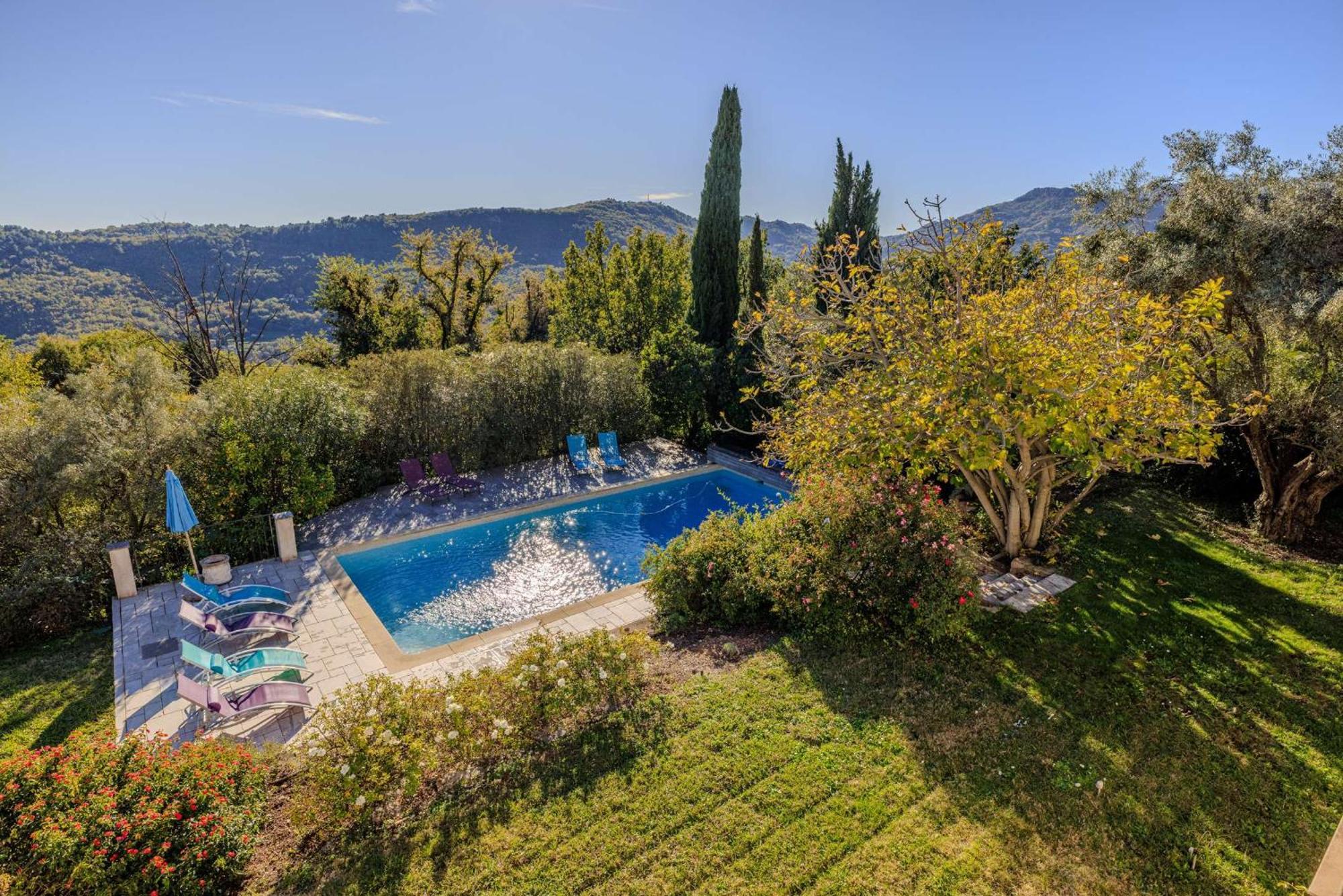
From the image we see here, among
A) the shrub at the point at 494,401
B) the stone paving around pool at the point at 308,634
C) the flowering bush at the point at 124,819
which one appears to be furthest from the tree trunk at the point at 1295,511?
the flowering bush at the point at 124,819

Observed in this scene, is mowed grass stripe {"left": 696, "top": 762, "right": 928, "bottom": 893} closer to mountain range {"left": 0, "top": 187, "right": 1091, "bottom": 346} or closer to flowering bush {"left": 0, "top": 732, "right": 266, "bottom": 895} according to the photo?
flowering bush {"left": 0, "top": 732, "right": 266, "bottom": 895}

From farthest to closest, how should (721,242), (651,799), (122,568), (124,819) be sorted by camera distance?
(721,242), (122,568), (651,799), (124,819)

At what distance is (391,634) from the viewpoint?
32.0ft

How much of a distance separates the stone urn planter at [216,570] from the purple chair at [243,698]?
423 cm

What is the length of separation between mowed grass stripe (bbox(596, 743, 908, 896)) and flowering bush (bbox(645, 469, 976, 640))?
2.06m

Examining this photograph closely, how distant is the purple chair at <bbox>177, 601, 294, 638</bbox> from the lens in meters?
8.23

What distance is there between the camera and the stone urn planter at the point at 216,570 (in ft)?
33.7

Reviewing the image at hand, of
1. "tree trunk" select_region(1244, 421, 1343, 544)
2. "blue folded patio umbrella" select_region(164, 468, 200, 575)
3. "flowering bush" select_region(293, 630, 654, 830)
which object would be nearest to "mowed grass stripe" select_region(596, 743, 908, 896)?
"flowering bush" select_region(293, 630, 654, 830)

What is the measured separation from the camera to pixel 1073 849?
4.58 m

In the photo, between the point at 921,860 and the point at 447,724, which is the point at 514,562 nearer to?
the point at 447,724

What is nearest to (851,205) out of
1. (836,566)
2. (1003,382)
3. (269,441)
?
(1003,382)

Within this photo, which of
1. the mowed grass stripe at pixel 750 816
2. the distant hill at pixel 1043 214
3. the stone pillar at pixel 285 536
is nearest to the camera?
the mowed grass stripe at pixel 750 816

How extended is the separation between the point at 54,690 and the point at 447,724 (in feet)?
19.1

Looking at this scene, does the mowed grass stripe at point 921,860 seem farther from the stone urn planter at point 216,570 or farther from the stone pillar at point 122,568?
the stone pillar at point 122,568
